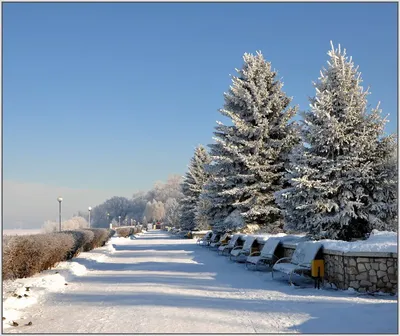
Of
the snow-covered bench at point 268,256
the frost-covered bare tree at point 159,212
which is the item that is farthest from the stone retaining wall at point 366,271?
the frost-covered bare tree at point 159,212

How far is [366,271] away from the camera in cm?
780

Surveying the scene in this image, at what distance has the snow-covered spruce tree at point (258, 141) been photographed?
18766mm

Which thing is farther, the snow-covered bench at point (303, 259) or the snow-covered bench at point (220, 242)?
the snow-covered bench at point (220, 242)

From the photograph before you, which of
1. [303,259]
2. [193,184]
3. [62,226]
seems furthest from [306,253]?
[62,226]

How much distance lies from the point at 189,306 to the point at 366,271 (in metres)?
3.39

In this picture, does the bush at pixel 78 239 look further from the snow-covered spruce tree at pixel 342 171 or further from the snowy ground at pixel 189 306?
the snow-covered spruce tree at pixel 342 171

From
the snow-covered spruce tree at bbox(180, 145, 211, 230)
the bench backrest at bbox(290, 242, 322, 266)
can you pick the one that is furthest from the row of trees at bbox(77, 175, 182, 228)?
the bench backrest at bbox(290, 242, 322, 266)

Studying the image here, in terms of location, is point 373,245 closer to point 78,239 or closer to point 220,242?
point 78,239

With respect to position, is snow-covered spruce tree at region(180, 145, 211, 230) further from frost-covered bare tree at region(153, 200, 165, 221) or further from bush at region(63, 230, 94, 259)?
frost-covered bare tree at region(153, 200, 165, 221)

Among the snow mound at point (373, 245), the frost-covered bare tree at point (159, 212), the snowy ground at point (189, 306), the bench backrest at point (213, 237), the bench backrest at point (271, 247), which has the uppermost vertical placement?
the frost-covered bare tree at point (159, 212)

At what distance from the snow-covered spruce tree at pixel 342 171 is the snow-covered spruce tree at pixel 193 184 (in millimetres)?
22796

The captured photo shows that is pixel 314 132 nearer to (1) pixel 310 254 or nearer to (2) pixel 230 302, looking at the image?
(1) pixel 310 254

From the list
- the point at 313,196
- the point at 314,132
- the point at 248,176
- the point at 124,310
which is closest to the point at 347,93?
the point at 314,132

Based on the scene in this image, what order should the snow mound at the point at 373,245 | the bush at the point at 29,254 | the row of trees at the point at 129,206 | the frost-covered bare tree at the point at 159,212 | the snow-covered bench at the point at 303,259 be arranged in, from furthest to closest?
the row of trees at the point at 129,206 < the frost-covered bare tree at the point at 159,212 < the bush at the point at 29,254 < the snow-covered bench at the point at 303,259 < the snow mound at the point at 373,245
